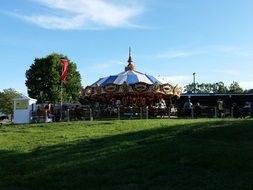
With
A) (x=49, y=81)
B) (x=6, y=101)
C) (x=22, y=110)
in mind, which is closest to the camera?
(x=22, y=110)

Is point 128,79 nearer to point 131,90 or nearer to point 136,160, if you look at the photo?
point 131,90

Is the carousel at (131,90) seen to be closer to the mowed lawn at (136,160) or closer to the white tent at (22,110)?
the white tent at (22,110)

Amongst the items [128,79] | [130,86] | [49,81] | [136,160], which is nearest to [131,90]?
[130,86]

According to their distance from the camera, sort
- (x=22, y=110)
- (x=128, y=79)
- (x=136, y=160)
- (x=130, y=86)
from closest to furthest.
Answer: (x=136, y=160), (x=22, y=110), (x=130, y=86), (x=128, y=79)

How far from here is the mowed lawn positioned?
1342 cm

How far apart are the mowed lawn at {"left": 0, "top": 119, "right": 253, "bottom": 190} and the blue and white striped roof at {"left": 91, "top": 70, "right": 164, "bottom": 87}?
76.2 feet

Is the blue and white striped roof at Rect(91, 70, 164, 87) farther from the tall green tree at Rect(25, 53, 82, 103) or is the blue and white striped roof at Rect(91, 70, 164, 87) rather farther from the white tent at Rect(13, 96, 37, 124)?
the tall green tree at Rect(25, 53, 82, 103)

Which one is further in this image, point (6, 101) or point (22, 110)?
point (6, 101)

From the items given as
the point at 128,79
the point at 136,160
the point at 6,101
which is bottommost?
the point at 136,160

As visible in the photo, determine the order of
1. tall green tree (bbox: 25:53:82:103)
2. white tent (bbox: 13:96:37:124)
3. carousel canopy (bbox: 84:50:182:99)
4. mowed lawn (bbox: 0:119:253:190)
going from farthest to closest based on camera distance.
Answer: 1. tall green tree (bbox: 25:53:82:103)
2. carousel canopy (bbox: 84:50:182:99)
3. white tent (bbox: 13:96:37:124)
4. mowed lawn (bbox: 0:119:253:190)

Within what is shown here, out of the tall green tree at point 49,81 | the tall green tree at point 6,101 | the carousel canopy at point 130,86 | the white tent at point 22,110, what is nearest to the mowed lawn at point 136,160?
the white tent at point 22,110

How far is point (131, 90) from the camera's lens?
4562 cm

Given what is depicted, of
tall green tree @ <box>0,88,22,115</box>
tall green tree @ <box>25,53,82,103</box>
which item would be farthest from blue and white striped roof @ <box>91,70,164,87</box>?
tall green tree @ <box>0,88,22,115</box>

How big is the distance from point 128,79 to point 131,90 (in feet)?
4.87
